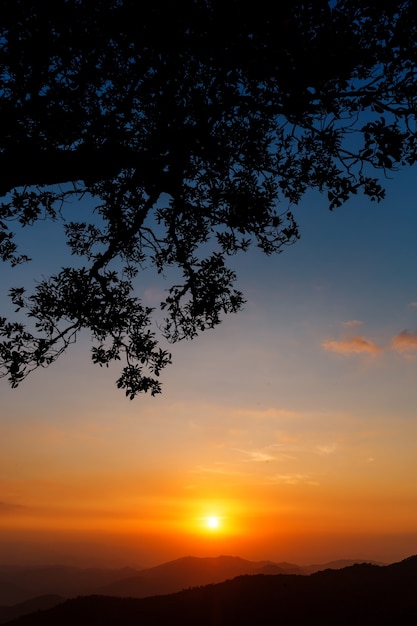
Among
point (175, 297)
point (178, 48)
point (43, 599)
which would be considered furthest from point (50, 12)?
point (43, 599)

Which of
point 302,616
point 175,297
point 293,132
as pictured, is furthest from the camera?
point 302,616

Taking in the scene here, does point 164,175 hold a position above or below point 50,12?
below

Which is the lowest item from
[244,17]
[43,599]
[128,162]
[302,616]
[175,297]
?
[43,599]

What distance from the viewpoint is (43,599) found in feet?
652

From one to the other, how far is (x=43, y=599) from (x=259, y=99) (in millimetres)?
233611

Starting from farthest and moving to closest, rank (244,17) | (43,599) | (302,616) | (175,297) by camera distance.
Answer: (43,599) < (302,616) < (175,297) < (244,17)

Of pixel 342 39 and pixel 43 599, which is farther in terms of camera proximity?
pixel 43 599

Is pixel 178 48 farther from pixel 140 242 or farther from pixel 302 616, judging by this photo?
pixel 302 616

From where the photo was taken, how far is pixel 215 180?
13344mm

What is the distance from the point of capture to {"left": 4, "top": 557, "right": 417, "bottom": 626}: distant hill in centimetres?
2588

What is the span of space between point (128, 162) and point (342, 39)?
5.44m

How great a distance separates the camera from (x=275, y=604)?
28766mm

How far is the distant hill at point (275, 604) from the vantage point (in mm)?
25875

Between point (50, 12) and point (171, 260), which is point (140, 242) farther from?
point (50, 12)
